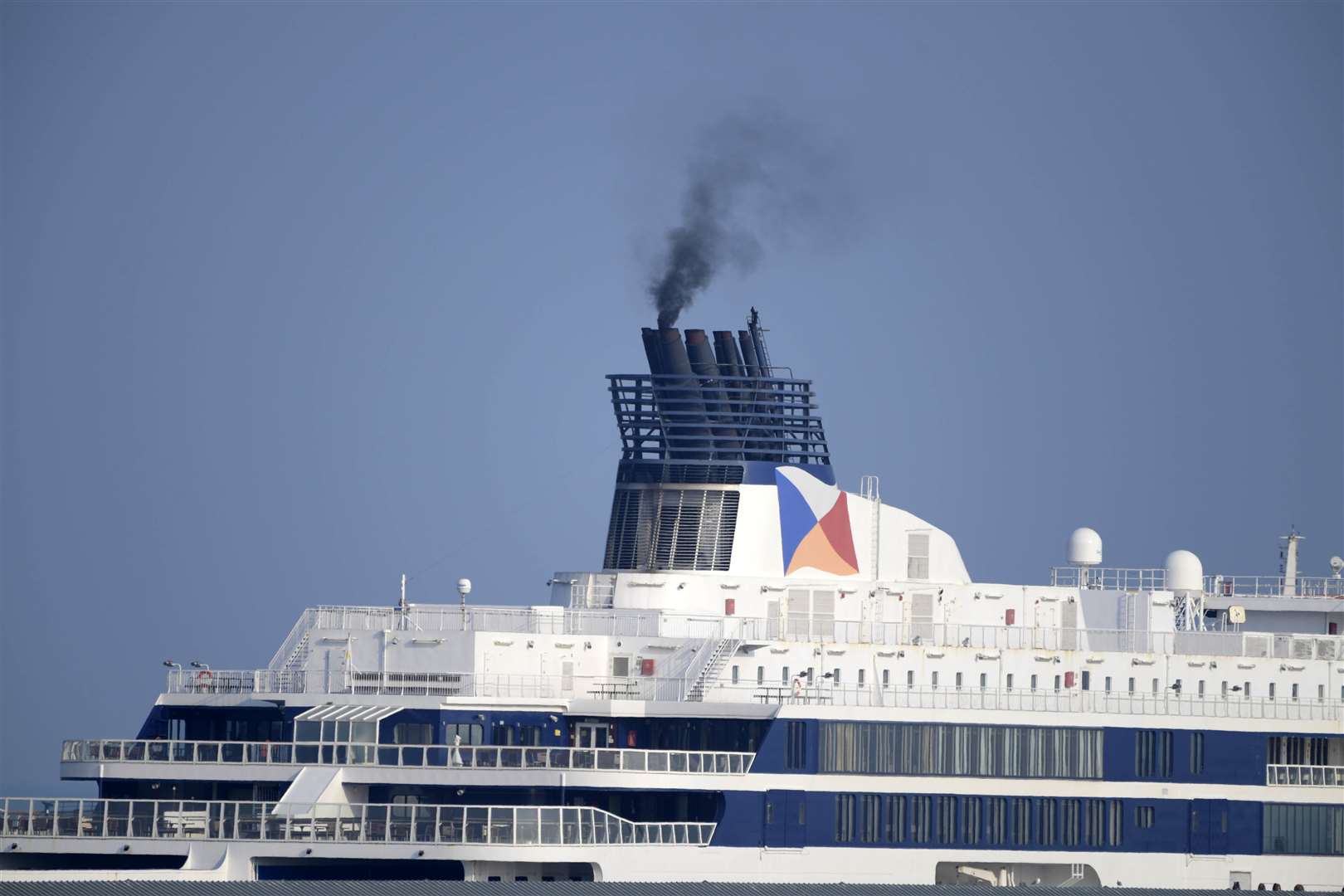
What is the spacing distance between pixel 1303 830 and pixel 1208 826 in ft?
10.9

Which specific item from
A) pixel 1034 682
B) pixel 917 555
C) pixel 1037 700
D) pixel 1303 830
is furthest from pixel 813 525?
pixel 1303 830

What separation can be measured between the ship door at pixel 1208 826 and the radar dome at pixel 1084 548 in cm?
1108

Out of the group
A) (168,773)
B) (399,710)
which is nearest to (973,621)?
(399,710)

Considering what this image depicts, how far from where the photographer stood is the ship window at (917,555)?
88812mm

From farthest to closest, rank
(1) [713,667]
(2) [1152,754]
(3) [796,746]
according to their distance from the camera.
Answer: (2) [1152,754] → (1) [713,667] → (3) [796,746]

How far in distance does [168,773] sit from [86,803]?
8.21ft

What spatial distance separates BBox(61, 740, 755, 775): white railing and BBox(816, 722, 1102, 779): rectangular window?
2.72m

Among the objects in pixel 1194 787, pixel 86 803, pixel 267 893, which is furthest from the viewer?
pixel 1194 787

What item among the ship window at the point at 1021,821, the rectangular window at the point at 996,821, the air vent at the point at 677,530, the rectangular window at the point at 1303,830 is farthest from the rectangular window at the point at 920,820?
the rectangular window at the point at 1303,830

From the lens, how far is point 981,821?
270 feet

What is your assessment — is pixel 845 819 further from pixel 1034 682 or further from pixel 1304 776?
pixel 1304 776

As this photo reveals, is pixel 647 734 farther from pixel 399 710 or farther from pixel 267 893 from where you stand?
pixel 267 893

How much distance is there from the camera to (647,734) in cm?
8106

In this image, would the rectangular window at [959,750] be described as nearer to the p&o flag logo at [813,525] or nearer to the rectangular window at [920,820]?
the rectangular window at [920,820]
